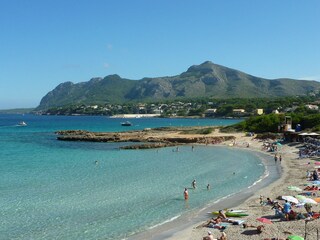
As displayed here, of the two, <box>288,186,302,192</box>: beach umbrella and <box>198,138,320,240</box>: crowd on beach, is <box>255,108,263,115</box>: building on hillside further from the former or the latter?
<box>198,138,320,240</box>: crowd on beach

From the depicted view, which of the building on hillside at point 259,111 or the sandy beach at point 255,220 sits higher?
the building on hillside at point 259,111

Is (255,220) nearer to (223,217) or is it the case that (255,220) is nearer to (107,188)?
(223,217)

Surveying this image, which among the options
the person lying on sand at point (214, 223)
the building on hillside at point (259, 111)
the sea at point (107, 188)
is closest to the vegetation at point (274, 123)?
the sea at point (107, 188)

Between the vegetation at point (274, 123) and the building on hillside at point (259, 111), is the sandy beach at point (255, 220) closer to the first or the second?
the vegetation at point (274, 123)

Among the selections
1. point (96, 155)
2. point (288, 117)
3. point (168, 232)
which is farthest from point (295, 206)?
point (288, 117)

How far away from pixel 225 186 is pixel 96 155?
2837cm

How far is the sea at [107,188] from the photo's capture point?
23125mm

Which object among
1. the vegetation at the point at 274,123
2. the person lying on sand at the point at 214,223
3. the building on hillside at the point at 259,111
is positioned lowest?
the person lying on sand at the point at 214,223

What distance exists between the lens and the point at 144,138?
83.4 meters

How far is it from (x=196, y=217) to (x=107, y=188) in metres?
11.3

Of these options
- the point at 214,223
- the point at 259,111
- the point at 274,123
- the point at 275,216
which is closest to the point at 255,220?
the point at 275,216

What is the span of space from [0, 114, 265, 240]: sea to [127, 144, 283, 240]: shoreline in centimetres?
54

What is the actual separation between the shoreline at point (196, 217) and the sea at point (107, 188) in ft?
1.79

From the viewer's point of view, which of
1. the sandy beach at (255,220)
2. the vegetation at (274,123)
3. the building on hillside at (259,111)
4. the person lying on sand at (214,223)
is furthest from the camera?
the building on hillside at (259,111)
